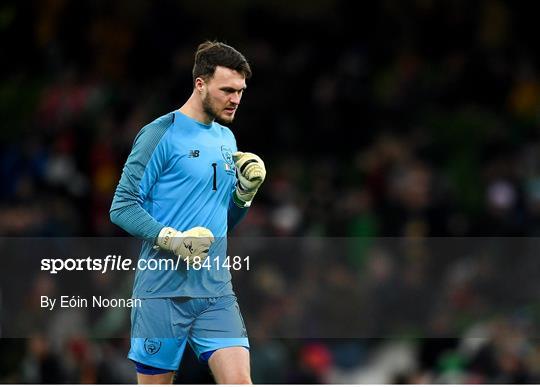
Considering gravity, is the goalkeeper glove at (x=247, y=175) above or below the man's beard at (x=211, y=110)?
below

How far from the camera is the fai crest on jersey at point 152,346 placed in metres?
7.25

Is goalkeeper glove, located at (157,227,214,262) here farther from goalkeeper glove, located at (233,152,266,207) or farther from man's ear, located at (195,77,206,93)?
man's ear, located at (195,77,206,93)

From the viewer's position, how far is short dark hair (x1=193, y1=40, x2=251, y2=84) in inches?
287

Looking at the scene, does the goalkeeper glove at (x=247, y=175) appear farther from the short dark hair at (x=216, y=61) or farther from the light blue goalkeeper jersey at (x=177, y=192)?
the short dark hair at (x=216, y=61)

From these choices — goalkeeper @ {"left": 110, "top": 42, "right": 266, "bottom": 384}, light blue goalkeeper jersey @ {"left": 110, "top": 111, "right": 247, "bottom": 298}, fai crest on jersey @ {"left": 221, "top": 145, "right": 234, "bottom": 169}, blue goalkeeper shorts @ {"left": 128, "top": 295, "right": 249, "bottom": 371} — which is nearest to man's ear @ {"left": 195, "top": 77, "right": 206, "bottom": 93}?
goalkeeper @ {"left": 110, "top": 42, "right": 266, "bottom": 384}

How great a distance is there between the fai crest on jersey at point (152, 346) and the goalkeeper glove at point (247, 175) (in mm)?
876

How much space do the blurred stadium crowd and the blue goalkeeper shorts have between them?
361 cm

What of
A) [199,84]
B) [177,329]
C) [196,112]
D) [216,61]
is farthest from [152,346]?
[216,61]

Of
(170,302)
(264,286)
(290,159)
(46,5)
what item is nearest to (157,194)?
(170,302)

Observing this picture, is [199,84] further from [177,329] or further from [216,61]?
[177,329]

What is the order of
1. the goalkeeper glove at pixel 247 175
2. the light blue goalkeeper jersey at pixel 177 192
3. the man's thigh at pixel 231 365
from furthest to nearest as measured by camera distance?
the goalkeeper glove at pixel 247 175 → the light blue goalkeeper jersey at pixel 177 192 → the man's thigh at pixel 231 365

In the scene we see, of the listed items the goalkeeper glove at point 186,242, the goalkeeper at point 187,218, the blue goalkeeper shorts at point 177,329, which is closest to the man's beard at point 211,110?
the goalkeeper at point 187,218

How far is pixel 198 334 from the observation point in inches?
287

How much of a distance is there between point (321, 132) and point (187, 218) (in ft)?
23.7
